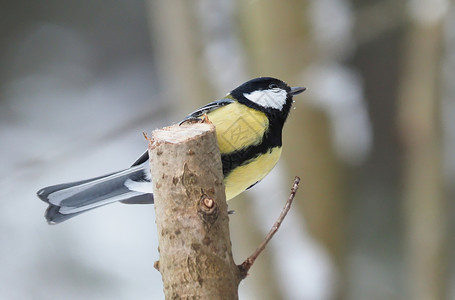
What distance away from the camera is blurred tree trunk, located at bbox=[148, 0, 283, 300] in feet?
8.15

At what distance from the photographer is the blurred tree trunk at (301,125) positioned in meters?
2.62

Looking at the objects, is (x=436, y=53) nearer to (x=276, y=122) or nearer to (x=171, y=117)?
(x=171, y=117)

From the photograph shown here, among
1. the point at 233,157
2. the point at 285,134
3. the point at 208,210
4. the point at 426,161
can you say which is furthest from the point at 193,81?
the point at 208,210

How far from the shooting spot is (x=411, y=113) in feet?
8.77

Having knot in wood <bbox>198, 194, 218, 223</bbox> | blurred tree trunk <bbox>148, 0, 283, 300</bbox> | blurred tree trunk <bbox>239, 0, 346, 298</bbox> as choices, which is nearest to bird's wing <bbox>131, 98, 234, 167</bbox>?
knot in wood <bbox>198, 194, 218, 223</bbox>

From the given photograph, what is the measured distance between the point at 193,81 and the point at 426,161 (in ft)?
3.59

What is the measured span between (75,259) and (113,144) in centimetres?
127

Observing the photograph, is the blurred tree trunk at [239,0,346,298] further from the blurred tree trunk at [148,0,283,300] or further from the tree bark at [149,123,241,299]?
the tree bark at [149,123,241,299]

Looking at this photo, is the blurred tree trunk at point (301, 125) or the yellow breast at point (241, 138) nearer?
the yellow breast at point (241, 138)

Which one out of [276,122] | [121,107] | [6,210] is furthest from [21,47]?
[276,122]

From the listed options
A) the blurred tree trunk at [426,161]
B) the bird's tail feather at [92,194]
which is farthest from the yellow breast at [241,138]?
the blurred tree trunk at [426,161]

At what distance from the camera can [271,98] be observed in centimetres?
137

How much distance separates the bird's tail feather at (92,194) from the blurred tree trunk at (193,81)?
40.8 inches

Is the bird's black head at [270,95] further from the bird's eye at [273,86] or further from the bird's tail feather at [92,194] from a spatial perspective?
the bird's tail feather at [92,194]
